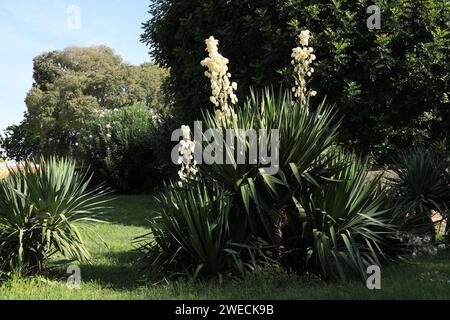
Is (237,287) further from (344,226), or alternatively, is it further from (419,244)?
(419,244)

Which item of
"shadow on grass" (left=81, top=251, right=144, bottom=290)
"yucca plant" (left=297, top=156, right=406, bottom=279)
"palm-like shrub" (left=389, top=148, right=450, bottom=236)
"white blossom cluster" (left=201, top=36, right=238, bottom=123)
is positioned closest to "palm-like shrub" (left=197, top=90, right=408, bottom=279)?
"yucca plant" (left=297, top=156, right=406, bottom=279)

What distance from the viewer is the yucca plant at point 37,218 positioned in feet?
20.2

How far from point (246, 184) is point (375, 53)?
19.1ft

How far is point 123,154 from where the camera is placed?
1983 centimetres

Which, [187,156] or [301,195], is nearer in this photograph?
[301,195]

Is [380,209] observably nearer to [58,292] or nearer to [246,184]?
[246,184]

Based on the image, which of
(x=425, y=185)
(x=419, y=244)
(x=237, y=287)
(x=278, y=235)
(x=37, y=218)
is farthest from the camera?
(x=425, y=185)

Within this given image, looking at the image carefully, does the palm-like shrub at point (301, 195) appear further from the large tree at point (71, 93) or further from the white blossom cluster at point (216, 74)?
the large tree at point (71, 93)

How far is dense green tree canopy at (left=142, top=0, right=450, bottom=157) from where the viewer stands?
10469 millimetres

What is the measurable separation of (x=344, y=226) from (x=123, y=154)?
14781mm

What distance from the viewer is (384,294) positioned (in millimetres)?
5027

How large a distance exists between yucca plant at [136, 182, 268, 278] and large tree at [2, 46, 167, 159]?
35.3m

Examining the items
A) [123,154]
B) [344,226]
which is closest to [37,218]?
[344,226]

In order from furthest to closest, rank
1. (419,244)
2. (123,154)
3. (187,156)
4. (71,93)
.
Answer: (71,93), (123,154), (187,156), (419,244)
